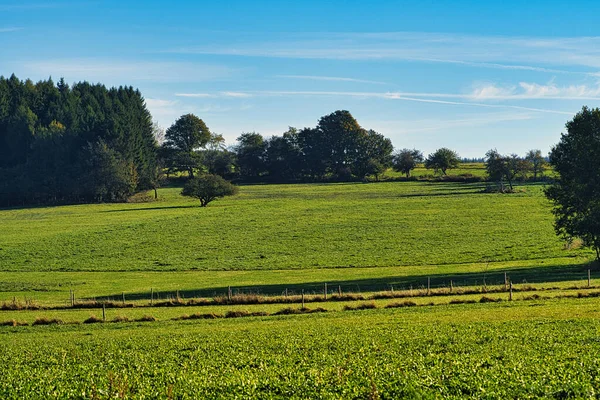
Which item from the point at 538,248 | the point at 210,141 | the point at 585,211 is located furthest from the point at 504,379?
the point at 210,141

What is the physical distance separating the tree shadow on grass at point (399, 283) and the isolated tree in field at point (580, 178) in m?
4.39

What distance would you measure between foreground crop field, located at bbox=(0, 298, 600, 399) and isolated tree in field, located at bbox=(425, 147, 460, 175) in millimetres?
137726

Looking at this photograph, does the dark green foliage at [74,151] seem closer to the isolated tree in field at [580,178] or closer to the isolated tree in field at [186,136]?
the isolated tree in field at [186,136]

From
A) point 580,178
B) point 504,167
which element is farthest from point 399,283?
point 504,167

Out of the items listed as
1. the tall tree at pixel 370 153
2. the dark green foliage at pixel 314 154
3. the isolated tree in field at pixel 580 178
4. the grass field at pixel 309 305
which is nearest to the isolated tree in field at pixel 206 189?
the grass field at pixel 309 305

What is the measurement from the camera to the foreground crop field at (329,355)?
18.8 metres

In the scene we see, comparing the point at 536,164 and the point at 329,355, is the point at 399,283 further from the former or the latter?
the point at 536,164

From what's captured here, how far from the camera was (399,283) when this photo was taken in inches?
2083

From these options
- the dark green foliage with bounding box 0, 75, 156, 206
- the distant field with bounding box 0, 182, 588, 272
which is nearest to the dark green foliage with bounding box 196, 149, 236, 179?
the dark green foliage with bounding box 0, 75, 156, 206

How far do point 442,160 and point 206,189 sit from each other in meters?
77.4

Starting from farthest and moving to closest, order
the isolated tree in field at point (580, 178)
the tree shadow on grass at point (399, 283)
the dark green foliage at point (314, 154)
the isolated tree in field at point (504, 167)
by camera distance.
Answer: the dark green foliage at point (314, 154)
the isolated tree in field at point (504, 167)
the isolated tree in field at point (580, 178)
the tree shadow on grass at point (399, 283)

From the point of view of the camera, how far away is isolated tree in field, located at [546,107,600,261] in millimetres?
58562

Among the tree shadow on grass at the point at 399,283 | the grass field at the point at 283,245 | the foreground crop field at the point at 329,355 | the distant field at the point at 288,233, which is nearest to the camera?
the foreground crop field at the point at 329,355

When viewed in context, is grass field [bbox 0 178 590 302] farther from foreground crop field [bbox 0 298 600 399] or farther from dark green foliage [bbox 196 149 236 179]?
dark green foliage [bbox 196 149 236 179]
